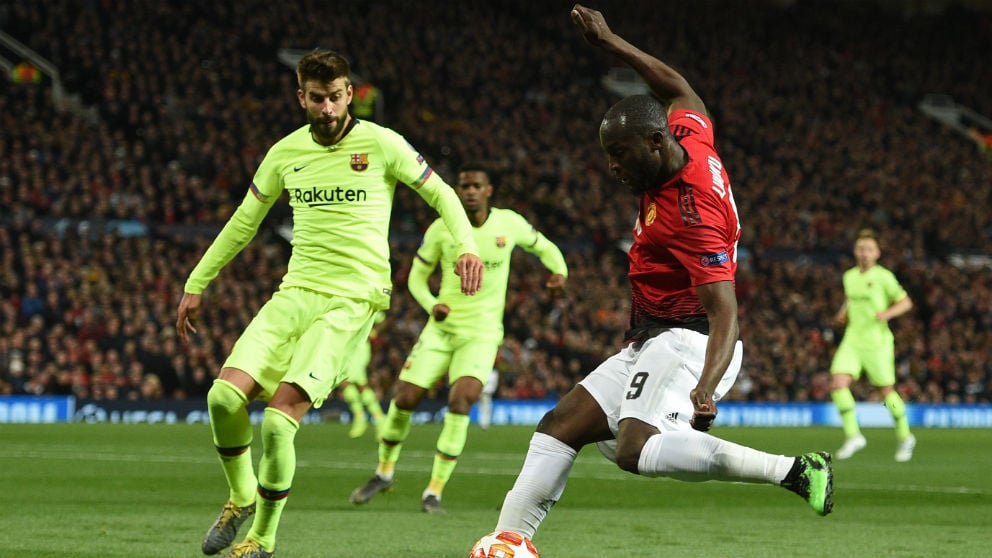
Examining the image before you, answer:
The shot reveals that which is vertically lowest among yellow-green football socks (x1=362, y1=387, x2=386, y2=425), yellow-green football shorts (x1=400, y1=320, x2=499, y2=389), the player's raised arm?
yellow-green football socks (x1=362, y1=387, x2=386, y2=425)

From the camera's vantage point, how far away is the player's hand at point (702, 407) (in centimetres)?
521

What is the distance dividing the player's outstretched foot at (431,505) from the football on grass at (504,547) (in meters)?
4.30

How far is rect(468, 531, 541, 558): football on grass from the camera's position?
563 centimetres

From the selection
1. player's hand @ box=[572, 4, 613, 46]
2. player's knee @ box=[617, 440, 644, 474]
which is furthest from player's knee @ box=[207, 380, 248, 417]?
player's hand @ box=[572, 4, 613, 46]

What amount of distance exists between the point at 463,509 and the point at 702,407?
213 inches

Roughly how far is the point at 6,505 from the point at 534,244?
15.3ft

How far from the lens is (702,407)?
5.21m

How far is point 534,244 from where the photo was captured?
1187cm

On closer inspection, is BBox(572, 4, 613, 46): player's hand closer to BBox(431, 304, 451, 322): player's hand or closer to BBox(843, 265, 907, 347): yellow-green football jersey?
BBox(431, 304, 451, 322): player's hand

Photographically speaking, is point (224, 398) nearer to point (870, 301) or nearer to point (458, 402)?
point (458, 402)

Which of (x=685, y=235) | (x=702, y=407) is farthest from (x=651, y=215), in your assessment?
(x=702, y=407)

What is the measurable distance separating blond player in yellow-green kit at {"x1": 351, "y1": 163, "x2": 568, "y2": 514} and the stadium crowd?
13105 millimetres

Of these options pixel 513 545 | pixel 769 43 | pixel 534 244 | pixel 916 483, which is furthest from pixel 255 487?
pixel 769 43

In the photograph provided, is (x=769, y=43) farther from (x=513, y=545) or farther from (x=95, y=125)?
(x=513, y=545)
